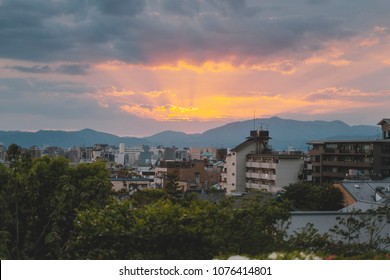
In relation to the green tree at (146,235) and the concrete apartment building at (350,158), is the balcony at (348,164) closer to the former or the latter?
the concrete apartment building at (350,158)

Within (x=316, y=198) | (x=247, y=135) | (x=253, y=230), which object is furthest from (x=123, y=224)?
(x=247, y=135)

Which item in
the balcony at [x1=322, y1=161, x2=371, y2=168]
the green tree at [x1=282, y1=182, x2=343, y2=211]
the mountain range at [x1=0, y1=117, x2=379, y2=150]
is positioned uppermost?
the mountain range at [x1=0, y1=117, x2=379, y2=150]

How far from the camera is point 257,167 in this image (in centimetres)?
2692

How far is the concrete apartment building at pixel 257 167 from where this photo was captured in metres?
25.9

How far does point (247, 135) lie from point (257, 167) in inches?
106

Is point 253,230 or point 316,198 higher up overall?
point 253,230

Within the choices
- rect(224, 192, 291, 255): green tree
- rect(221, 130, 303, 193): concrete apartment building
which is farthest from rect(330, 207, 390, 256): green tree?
rect(221, 130, 303, 193): concrete apartment building

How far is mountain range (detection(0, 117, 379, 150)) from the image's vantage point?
28.0m

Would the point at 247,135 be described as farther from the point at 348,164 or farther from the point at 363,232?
the point at 363,232

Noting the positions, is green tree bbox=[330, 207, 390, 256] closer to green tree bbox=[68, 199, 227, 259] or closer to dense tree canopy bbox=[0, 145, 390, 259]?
dense tree canopy bbox=[0, 145, 390, 259]

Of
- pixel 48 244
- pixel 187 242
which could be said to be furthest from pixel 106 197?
pixel 187 242

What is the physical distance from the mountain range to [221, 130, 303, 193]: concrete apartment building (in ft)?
3.40
